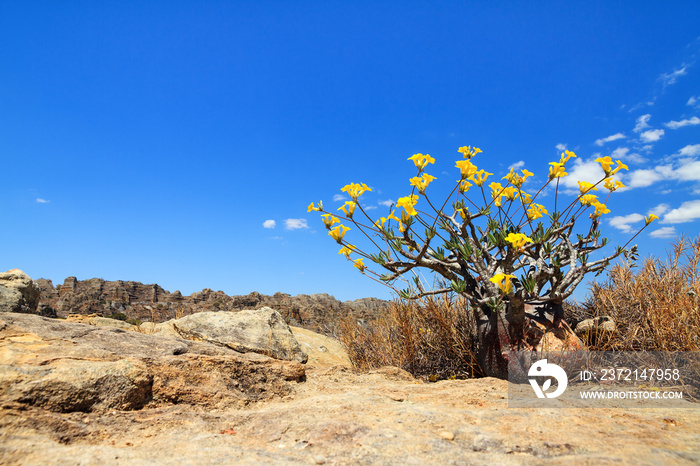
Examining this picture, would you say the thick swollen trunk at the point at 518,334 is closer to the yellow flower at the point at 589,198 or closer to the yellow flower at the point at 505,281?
the yellow flower at the point at 505,281

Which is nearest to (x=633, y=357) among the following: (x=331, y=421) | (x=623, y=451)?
(x=623, y=451)

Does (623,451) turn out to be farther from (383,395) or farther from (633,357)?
(633,357)

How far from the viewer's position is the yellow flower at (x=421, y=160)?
425cm

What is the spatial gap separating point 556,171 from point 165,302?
13626mm

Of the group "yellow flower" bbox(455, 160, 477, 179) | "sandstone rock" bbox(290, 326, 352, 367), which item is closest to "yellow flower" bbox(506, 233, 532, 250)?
"yellow flower" bbox(455, 160, 477, 179)

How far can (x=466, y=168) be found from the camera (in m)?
3.97

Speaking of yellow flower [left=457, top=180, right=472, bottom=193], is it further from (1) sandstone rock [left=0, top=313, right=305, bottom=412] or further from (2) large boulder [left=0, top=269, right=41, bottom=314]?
(2) large boulder [left=0, top=269, right=41, bottom=314]

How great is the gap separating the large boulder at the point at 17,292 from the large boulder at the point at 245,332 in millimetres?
1770

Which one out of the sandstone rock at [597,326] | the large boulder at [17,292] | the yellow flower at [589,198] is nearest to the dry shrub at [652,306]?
the sandstone rock at [597,326]

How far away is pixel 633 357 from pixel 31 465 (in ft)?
17.2

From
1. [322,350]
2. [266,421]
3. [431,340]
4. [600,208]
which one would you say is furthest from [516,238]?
[322,350]

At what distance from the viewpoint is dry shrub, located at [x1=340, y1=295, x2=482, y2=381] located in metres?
5.15

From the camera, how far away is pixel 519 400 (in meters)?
3.42

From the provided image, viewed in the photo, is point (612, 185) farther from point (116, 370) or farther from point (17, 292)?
point (17, 292)
